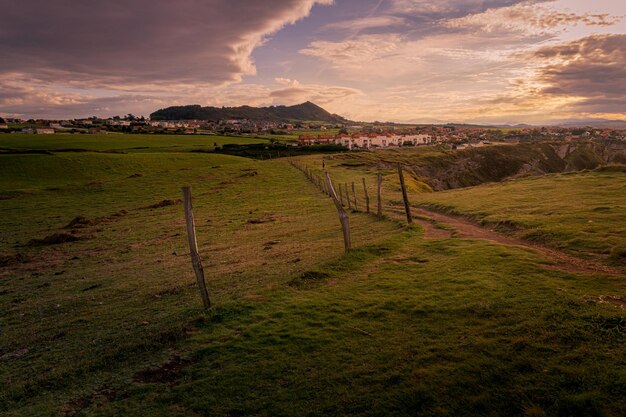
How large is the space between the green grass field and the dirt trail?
0.83 m

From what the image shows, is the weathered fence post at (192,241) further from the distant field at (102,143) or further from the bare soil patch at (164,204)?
the distant field at (102,143)

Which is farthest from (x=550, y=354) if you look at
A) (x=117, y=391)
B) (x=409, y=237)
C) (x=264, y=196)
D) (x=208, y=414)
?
(x=264, y=196)

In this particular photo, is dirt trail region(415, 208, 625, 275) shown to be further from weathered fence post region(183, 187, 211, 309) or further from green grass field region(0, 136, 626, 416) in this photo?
weathered fence post region(183, 187, 211, 309)

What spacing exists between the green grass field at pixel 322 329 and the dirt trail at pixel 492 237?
827 millimetres

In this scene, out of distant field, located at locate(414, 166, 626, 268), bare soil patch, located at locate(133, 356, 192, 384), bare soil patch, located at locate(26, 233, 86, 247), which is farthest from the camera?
bare soil patch, located at locate(26, 233, 86, 247)

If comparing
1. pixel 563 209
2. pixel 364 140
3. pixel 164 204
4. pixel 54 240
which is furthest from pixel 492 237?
pixel 364 140

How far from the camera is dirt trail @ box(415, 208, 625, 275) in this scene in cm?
1488

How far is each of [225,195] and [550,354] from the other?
4481 centimetres

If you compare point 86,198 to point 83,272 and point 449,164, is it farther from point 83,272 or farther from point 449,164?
point 449,164

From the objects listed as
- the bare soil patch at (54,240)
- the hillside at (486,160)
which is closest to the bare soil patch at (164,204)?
the bare soil patch at (54,240)

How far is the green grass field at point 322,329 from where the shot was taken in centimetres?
818

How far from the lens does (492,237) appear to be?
A: 2120 centimetres

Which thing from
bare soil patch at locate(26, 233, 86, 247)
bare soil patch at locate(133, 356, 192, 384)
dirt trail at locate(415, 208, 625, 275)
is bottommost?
bare soil patch at locate(26, 233, 86, 247)

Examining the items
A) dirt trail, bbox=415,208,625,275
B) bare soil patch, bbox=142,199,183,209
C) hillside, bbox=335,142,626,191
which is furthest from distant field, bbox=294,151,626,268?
hillside, bbox=335,142,626,191
